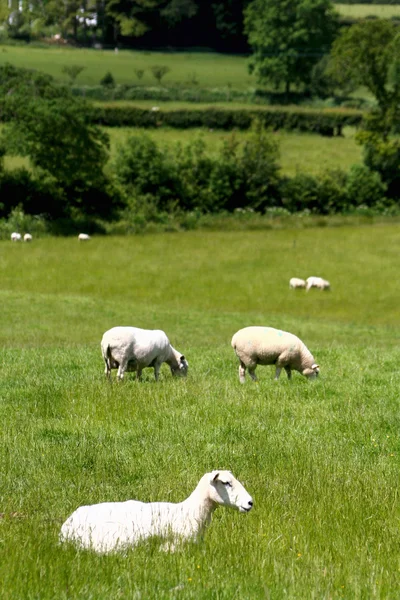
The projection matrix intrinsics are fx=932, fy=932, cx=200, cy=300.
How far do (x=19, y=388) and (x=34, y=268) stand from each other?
1293 inches

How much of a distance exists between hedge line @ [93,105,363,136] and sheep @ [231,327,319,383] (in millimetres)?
68034

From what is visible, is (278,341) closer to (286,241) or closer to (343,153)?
(286,241)

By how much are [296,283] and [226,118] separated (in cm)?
4919

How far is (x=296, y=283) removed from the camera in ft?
151

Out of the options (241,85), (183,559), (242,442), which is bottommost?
(241,85)

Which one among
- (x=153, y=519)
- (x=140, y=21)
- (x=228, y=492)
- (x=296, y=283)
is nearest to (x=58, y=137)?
(x=296, y=283)

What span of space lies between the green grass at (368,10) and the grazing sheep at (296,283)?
422ft

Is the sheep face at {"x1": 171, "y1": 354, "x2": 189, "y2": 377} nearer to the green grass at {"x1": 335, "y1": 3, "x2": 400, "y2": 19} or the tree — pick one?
the tree

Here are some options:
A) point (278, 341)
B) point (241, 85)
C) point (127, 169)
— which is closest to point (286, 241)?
point (127, 169)

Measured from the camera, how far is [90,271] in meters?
48.2

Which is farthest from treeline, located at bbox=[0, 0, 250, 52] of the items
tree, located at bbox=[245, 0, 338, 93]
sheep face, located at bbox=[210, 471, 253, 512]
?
sheep face, located at bbox=[210, 471, 253, 512]

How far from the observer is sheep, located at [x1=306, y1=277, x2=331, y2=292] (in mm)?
A: 46062

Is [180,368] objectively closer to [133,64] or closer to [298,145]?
[298,145]

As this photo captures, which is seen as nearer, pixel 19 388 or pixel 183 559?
pixel 183 559
